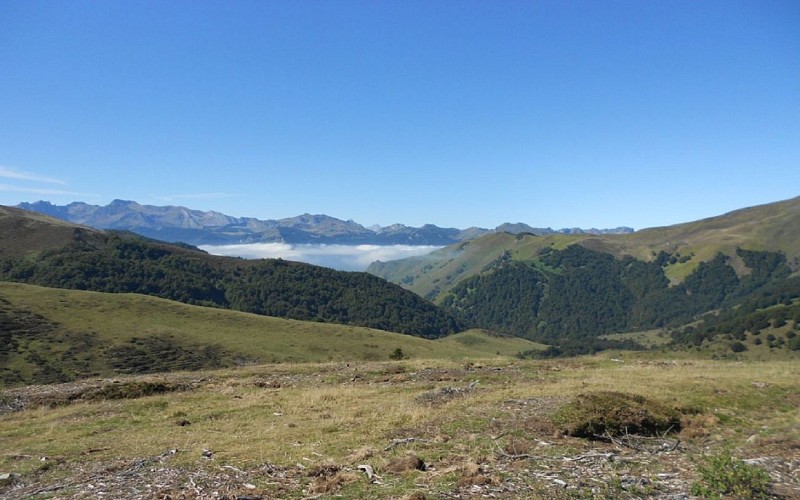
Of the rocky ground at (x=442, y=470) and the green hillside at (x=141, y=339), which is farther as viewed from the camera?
the green hillside at (x=141, y=339)

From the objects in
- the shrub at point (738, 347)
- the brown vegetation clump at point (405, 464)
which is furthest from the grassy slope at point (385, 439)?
the shrub at point (738, 347)

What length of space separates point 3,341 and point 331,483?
9624 centimetres

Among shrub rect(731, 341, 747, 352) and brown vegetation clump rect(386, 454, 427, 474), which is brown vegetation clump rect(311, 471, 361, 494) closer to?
brown vegetation clump rect(386, 454, 427, 474)

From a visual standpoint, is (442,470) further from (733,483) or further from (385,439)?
(733,483)

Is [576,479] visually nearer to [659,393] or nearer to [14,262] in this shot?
[659,393]

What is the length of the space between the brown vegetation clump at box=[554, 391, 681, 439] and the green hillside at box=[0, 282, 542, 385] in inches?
3103

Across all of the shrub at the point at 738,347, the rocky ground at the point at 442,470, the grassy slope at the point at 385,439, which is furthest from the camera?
the shrub at the point at 738,347

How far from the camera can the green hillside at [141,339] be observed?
7831cm

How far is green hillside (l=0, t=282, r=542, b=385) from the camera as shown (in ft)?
257

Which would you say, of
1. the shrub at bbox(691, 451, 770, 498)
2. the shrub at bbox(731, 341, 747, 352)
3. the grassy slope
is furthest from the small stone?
the shrub at bbox(731, 341, 747, 352)

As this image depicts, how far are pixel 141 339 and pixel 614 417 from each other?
99247 mm

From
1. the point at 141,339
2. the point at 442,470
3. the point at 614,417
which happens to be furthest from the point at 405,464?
the point at 141,339

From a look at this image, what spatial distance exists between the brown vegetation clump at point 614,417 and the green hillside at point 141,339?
78.8 metres

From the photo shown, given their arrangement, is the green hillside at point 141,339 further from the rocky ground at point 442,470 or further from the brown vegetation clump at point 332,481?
the brown vegetation clump at point 332,481
